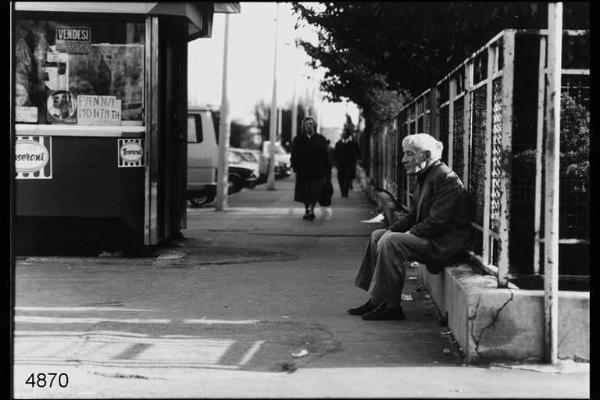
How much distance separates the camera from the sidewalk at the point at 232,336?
5418mm

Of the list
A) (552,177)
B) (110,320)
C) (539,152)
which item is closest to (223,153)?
(110,320)

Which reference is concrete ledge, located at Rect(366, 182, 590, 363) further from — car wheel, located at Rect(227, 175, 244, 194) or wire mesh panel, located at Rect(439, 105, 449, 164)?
car wheel, located at Rect(227, 175, 244, 194)

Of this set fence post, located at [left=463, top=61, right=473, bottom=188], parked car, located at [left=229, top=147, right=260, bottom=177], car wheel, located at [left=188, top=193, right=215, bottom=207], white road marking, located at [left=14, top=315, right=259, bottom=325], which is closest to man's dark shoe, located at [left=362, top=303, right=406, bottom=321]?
white road marking, located at [left=14, top=315, right=259, bottom=325]

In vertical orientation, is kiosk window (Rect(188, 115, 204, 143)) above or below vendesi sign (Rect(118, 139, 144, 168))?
above

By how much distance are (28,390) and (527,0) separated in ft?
11.7

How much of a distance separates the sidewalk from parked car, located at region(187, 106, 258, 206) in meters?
10.6

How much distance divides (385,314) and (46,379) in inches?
115

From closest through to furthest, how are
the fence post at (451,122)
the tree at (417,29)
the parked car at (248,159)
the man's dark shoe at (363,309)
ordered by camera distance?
the tree at (417,29) → the man's dark shoe at (363,309) → the fence post at (451,122) → the parked car at (248,159)

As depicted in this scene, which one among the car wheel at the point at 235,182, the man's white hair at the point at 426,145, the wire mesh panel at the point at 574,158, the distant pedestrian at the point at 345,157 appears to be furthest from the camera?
the car wheel at the point at 235,182

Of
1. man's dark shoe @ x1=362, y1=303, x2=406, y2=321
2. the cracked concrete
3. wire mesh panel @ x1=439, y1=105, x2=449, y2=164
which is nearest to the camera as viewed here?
the cracked concrete

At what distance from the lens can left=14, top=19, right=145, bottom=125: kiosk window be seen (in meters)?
11.3

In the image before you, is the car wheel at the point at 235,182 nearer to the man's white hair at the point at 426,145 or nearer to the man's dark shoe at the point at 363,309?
the man's dark shoe at the point at 363,309

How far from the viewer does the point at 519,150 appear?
7000mm

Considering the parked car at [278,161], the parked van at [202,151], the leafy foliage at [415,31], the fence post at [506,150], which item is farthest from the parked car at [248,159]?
the fence post at [506,150]
